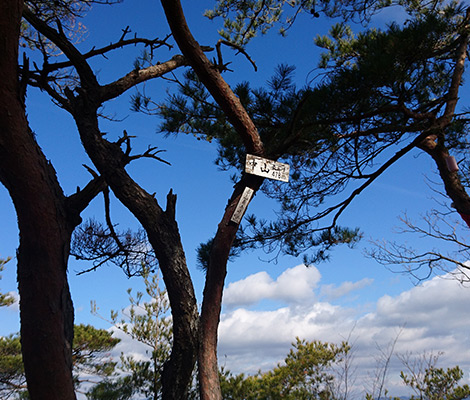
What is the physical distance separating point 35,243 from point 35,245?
0.03 ft

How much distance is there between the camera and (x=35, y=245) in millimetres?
2357

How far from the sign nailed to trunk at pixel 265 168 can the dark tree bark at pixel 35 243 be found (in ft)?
4.30

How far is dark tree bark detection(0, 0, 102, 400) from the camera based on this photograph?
2.20 metres

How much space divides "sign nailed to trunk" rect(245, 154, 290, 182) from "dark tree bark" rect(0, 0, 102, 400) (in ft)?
4.30

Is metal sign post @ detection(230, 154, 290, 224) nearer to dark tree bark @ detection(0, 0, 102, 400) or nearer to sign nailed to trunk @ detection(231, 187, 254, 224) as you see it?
sign nailed to trunk @ detection(231, 187, 254, 224)

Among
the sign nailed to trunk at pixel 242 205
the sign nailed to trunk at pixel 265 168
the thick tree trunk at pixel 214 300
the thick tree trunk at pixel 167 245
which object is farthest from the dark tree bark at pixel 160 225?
the sign nailed to trunk at pixel 265 168

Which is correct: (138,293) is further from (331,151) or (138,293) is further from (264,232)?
(331,151)

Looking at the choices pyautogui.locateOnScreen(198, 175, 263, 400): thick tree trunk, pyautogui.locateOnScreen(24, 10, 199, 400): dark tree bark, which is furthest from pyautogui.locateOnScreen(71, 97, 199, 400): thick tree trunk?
pyautogui.locateOnScreen(198, 175, 263, 400): thick tree trunk

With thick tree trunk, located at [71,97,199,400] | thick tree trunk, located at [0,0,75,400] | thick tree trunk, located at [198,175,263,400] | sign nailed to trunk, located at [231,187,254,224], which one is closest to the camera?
thick tree trunk, located at [0,0,75,400]

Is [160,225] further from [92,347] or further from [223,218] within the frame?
[92,347]

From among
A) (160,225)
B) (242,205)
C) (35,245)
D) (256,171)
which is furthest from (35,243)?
(256,171)

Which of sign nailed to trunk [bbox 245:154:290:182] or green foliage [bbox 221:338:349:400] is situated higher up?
sign nailed to trunk [bbox 245:154:290:182]

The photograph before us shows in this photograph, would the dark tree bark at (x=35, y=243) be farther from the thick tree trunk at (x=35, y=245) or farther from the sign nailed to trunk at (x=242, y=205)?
the sign nailed to trunk at (x=242, y=205)

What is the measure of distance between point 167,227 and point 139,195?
0.90 ft
